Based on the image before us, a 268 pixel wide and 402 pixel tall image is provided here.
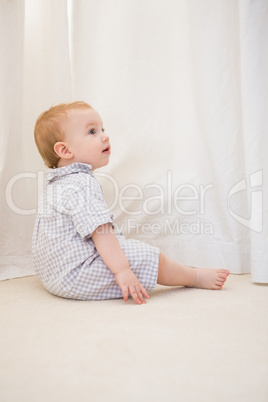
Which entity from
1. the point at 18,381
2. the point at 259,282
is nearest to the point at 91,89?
the point at 259,282

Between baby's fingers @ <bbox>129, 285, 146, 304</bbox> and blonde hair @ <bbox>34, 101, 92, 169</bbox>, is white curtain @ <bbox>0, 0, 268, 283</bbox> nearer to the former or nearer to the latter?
blonde hair @ <bbox>34, 101, 92, 169</bbox>

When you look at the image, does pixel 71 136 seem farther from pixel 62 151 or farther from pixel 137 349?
pixel 137 349

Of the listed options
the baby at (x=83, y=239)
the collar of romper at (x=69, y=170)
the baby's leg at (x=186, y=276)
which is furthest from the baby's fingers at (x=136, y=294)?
the collar of romper at (x=69, y=170)

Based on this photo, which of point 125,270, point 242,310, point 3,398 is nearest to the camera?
point 3,398

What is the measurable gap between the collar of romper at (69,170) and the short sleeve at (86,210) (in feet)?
0.28

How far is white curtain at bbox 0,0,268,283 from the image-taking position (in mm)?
1414

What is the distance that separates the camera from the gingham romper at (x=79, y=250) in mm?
1147

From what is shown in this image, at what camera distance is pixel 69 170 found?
1265mm

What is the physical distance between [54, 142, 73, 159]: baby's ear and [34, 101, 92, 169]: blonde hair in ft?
0.06

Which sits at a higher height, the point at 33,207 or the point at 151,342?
the point at 33,207

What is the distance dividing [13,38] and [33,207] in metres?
0.52

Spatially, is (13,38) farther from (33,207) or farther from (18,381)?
(18,381)

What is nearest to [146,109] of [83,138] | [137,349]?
[83,138]

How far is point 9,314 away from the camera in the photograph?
1.03 metres
